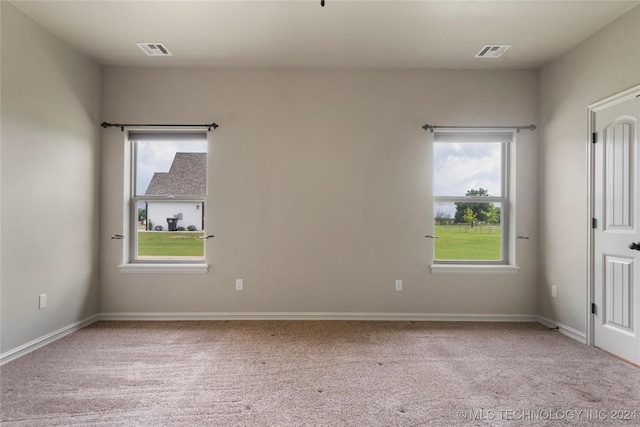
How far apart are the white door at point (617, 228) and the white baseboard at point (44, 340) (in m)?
4.93

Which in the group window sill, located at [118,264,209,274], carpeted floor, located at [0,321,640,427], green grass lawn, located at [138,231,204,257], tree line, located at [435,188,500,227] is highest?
tree line, located at [435,188,500,227]

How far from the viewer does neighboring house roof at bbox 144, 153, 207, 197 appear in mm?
3771

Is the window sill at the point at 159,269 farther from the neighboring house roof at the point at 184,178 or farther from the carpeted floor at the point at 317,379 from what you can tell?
the neighboring house roof at the point at 184,178

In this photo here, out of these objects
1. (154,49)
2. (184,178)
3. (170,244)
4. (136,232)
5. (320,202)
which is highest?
(154,49)

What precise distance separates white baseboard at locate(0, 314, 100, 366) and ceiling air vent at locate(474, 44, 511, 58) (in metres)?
4.89

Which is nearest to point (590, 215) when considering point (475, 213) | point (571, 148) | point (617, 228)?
point (617, 228)

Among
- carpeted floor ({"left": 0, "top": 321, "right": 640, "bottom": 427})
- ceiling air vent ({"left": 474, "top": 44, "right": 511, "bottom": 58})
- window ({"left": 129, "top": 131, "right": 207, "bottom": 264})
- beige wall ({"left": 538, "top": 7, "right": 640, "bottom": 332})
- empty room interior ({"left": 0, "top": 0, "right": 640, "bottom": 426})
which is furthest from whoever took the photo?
window ({"left": 129, "top": 131, "right": 207, "bottom": 264})

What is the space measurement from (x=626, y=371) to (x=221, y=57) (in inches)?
177

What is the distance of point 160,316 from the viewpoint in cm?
364

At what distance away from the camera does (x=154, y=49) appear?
3.28 metres

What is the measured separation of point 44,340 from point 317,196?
2867mm

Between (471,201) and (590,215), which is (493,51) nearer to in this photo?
(471,201)

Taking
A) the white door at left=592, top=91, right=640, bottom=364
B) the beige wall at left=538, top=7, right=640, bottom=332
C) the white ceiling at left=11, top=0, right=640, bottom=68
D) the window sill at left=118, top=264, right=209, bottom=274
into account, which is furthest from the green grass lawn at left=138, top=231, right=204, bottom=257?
the white door at left=592, top=91, right=640, bottom=364

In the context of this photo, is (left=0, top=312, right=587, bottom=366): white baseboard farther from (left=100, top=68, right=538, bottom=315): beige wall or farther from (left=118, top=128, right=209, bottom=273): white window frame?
(left=118, top=128, right=209, bottom=273): white window frame
